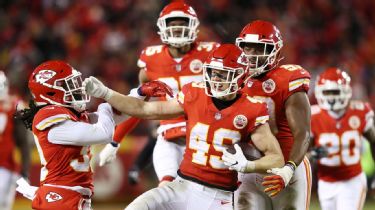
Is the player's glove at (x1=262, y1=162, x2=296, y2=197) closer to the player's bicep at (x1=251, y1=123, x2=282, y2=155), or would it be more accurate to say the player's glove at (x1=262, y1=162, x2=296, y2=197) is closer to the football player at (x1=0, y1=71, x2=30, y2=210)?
the player's bicep at (x1=251, y1=123, x2=282, y2=155)

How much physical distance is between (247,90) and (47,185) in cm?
141

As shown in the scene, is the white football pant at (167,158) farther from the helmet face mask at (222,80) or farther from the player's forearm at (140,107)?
the helmet face mask at (222,80)

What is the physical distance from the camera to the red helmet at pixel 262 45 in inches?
195

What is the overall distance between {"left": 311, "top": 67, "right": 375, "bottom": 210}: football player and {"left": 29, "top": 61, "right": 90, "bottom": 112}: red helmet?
255 cm

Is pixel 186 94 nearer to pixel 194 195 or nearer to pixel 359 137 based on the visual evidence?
pixel 194 195

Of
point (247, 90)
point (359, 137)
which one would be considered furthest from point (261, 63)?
point (359, 137)

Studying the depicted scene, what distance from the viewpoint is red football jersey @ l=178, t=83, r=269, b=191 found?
453 cm

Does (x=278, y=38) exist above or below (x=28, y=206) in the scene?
above

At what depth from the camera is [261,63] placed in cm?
498

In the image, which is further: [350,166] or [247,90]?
[350,166]

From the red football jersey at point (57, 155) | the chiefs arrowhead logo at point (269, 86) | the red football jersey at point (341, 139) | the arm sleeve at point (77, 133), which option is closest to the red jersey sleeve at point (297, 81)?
the chiefs arrowhead logo at point (269, 86)

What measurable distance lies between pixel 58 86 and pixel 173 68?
5.05ft

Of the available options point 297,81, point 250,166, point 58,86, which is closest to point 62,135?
point 58,86

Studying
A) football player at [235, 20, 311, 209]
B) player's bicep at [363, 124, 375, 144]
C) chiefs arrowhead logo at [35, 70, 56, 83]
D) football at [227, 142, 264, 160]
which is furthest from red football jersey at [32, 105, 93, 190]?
player's bicep at [363, 124, 375, 144]
